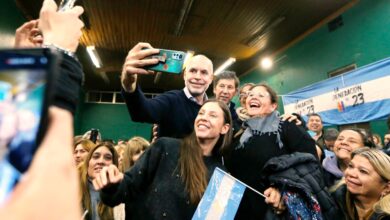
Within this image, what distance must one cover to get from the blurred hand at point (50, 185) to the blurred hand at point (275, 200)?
5.19 ft

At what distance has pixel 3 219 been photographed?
0.33m

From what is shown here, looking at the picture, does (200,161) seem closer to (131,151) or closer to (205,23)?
(131,151)

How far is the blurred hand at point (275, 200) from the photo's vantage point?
1764 millimetres

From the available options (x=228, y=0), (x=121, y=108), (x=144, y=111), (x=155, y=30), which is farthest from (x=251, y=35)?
(x=121, y=108)

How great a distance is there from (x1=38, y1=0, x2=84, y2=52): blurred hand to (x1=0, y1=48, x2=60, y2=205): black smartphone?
19cm

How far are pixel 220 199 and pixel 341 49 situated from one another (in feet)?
21.5

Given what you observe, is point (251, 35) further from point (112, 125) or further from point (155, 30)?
point (112, 125)

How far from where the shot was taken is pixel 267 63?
9.87m

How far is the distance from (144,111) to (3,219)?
4.76 ft

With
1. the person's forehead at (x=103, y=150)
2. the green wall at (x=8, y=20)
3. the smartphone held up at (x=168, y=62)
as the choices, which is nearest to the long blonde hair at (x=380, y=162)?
the smartphone held up at (x=168, y=62)

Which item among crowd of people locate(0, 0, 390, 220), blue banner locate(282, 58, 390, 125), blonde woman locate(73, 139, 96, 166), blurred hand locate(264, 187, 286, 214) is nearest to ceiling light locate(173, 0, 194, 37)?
blue banner locate(282, 58, 390, 125)

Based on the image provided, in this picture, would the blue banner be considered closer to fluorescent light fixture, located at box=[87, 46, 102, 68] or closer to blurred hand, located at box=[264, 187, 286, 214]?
blurred hand, located at box=[264, 187, 286, 214]

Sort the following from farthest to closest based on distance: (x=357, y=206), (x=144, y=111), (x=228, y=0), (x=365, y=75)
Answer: (x=228, y=0), (x=365, y=75), (x=357, y=206), (x=144, y=111)

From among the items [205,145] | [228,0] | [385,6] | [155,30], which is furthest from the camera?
[155,30]
